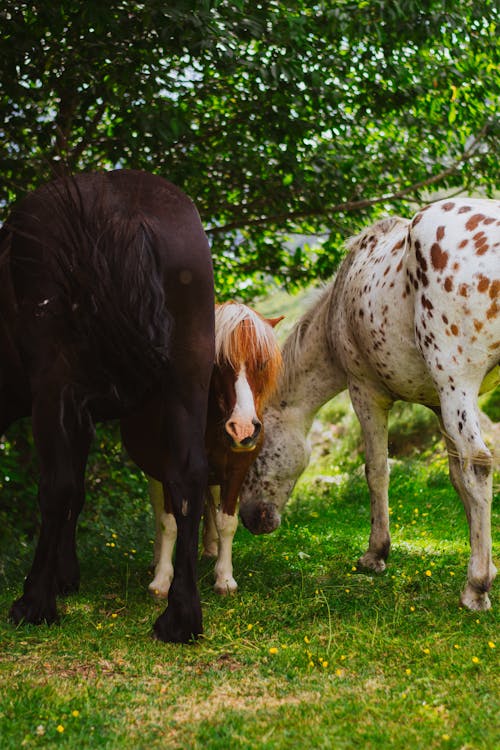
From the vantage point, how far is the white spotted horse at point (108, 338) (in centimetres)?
389

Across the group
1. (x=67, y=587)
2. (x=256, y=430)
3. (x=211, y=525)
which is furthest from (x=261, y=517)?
(x=256, y=430)

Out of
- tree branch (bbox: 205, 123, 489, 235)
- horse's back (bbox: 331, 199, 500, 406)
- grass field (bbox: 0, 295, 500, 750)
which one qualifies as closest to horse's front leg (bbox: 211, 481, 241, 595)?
grass field (bbox: 0, 295, 500, 750)

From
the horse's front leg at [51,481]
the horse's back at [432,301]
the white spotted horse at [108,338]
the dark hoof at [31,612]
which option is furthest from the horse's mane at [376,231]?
the dark hoof at [31,612]

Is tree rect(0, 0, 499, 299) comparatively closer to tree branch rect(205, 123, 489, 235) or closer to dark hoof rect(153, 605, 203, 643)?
tree branch rect(205, 123, 489, 235)

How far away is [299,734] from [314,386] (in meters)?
3.31

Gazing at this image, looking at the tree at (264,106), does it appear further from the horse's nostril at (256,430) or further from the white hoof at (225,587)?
the white hoof at (225,587)

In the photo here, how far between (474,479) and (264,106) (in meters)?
3.66

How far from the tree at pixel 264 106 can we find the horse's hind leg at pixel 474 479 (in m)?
2.76

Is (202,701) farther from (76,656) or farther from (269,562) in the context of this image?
(269,562)

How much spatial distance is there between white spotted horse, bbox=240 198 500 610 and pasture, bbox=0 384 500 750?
41 centimetres

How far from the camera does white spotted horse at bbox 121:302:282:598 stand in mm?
4625

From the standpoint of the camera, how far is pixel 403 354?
15.9 ft

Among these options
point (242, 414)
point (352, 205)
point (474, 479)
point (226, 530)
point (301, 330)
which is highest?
point (352, 205)

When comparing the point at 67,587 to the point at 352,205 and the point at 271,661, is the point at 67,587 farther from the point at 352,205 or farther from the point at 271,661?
the point at 352,205
